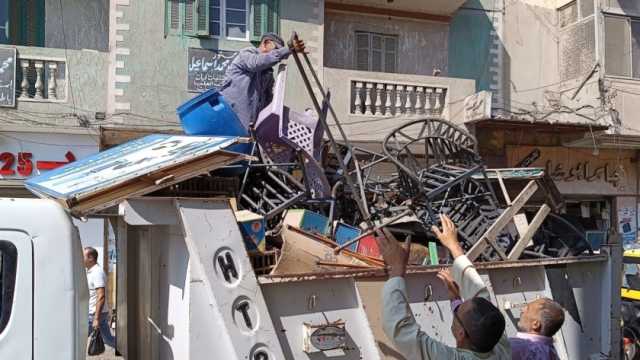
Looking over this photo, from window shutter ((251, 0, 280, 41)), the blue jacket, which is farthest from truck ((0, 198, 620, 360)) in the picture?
window shutter ((251, 0, 280, 41))

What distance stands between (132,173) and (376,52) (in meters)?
11.7

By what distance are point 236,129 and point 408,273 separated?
4.70ft

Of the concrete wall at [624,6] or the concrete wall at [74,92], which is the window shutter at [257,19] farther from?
the concrete wall at [624,6]

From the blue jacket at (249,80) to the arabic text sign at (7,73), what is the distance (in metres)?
7.57

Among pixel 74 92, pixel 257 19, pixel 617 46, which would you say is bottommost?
pixel 74 92

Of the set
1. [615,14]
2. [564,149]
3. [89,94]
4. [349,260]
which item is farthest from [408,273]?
[615,14]

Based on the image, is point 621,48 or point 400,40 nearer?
point 400,40

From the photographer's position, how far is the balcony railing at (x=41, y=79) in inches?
419

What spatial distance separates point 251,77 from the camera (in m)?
4.36

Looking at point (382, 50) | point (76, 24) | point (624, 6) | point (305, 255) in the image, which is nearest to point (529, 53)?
point (624, 6)

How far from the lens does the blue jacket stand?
4.28 metres

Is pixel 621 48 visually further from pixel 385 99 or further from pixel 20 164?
pixel 20 164

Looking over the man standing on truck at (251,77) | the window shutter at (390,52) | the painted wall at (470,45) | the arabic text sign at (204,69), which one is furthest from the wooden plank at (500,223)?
the painted wall at (470,45)

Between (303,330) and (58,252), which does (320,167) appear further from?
(58,252)
